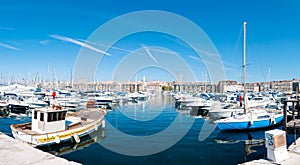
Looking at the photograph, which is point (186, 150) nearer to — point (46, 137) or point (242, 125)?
point (242, 125)

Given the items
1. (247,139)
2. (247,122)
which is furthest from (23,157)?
(247,122)

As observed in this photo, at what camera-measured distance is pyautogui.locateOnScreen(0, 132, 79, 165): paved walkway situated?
22.4 ft

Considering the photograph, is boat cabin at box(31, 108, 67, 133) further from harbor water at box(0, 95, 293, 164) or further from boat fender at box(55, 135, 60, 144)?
harbor water at box(0, 95, 293, 164)

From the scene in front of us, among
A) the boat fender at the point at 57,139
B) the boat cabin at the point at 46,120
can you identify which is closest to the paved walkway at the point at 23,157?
the boat cabin at the point at 46,120

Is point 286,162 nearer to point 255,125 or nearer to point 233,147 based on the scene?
point 233,147

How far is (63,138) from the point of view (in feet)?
49.5

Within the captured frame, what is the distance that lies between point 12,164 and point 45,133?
782 cm

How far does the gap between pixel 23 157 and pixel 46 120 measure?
7308 mm

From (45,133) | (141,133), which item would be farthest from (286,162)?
(141,133)

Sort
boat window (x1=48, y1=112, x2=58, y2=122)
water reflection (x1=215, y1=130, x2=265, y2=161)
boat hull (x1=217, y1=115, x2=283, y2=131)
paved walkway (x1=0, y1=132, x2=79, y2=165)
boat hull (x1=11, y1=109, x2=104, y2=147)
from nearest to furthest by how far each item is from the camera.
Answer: paved walkway (x1=0, y1=132, x2=79, y2=165) → boat hull (x1=11, y1=109, x2=104, y2=147) → boat window (x1=48, y1=112, x2=58, y2=122) → water reflection (x1=215, y1=130, x2=265, y2=161) → boat hull (x1=217, y1=115, x2=283, y2=131)

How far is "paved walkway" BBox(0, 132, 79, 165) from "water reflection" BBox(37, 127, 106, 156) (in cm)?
555

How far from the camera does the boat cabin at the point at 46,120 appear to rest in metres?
14.2

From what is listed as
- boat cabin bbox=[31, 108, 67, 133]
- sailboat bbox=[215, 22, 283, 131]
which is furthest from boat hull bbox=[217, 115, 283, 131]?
boat cabin bbox=[31, 108, 67, 133]

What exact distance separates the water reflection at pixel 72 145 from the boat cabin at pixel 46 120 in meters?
1.20
